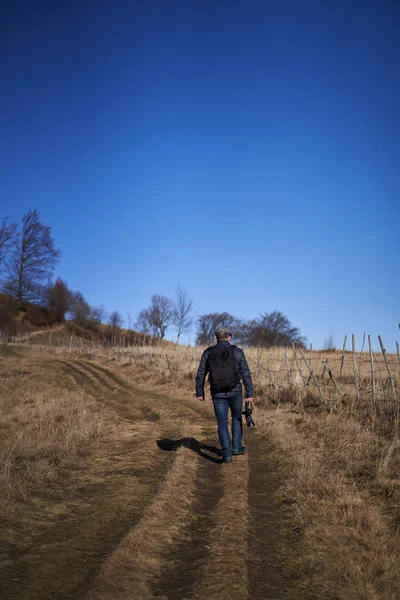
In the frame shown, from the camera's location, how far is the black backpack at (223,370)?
24.7ft

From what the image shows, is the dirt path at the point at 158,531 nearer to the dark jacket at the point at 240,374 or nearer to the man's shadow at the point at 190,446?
the man's shadow at the point at 190,446

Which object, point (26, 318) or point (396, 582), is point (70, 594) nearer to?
point (396, 582)

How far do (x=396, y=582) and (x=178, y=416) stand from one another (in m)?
9.41

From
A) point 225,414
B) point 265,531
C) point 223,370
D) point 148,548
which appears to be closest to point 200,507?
point 265,531

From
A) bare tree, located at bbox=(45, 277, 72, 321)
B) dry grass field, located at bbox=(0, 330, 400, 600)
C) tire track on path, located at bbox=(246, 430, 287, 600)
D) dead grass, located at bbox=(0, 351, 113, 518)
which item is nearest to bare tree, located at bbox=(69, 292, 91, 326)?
bare tree, located at bbox=(45, 277, 72, 321)

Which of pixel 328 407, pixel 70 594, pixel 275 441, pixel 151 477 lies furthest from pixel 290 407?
pixel 70 594

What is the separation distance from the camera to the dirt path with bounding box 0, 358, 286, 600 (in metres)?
3.73

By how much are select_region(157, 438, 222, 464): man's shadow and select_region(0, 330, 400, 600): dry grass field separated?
0.17 ft

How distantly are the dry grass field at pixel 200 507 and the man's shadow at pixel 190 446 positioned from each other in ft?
0.17

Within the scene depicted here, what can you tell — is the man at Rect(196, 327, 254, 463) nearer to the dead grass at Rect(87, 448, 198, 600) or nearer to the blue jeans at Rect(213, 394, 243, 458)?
the blue jeans at Rect(213, 394, 243, 458)

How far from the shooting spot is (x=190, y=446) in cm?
900

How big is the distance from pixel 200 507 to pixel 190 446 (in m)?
3.27

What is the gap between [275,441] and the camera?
29.7 ft

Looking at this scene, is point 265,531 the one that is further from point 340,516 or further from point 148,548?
point 148,548
